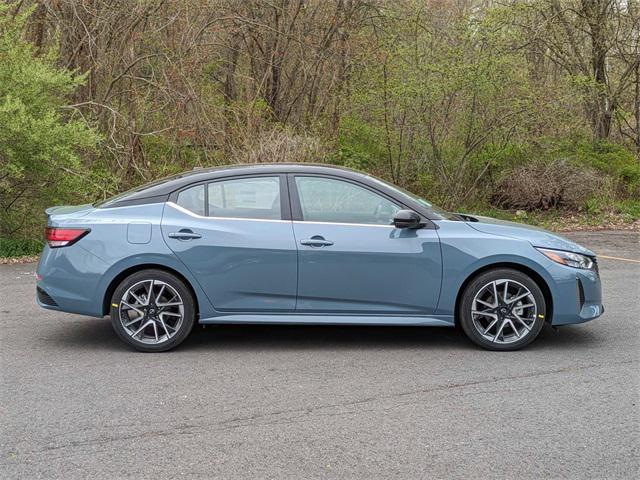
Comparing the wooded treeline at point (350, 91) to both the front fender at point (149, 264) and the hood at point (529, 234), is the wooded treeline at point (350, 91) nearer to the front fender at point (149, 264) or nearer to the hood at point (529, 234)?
the front fender at point (149, 264)

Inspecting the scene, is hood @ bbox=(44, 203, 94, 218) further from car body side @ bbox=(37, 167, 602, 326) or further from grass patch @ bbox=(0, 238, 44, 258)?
grass patch @ bbox=(0, 238, 44, 258)

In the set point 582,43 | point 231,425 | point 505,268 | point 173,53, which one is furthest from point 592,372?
point 582,43

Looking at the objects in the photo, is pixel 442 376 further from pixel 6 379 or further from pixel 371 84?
pixel 371 84

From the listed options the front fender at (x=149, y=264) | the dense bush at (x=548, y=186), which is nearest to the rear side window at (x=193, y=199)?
the front fender at (x=149, y=264)

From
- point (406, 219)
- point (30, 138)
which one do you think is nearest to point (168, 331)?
point (406, 219)

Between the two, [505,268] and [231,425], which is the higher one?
[505,268]

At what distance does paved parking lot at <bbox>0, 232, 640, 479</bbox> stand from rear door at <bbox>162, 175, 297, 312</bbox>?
A: 474mm

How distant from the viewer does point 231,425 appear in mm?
4246

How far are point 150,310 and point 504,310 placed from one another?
2.92m

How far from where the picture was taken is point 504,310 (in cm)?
573

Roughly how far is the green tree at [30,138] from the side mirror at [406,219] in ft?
20.6

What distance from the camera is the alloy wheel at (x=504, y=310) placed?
573 centimetres

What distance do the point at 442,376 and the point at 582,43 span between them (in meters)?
15.0

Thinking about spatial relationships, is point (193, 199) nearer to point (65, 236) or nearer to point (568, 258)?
point (65, 236)
